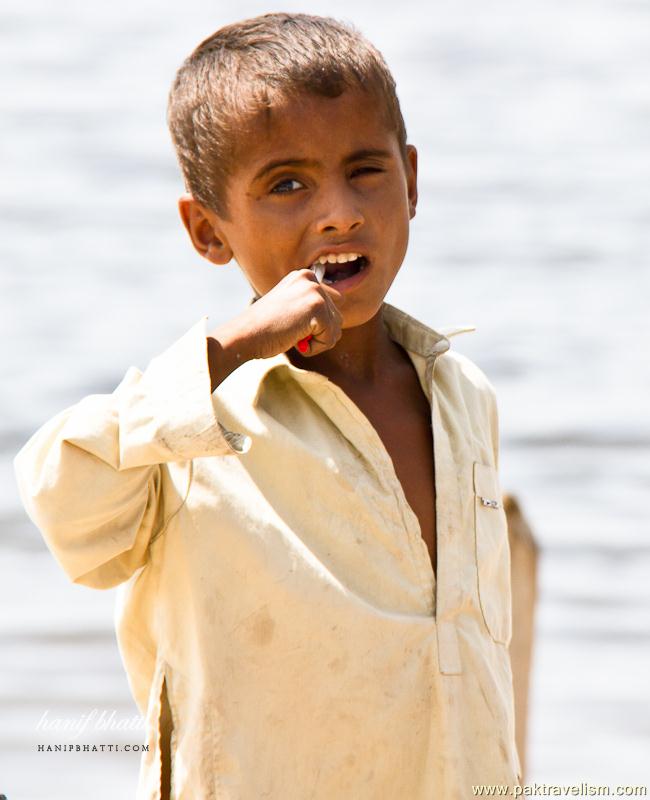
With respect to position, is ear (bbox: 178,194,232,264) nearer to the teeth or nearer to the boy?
the boy

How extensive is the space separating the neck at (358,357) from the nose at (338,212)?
16 centimetres

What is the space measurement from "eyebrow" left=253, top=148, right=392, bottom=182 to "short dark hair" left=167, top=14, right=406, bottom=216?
5 cm

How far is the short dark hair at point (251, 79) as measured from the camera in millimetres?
1888

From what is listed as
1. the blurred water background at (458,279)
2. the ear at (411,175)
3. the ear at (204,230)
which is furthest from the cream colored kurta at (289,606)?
the blurred water background at (458,279)

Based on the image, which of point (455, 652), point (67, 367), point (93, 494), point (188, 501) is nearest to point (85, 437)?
point (93, 494)

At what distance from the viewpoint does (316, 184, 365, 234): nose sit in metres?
1.84

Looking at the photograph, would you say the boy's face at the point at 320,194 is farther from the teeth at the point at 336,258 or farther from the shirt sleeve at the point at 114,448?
the shirt sleeve at the point at 114,448

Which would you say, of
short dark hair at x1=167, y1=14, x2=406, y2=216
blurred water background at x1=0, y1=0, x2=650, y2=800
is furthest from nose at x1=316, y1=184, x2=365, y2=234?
blurred water background at x1=0, y1=0, x2=650, y2=800

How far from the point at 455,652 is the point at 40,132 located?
630cm

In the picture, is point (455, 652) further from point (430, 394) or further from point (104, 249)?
point (104, 249)

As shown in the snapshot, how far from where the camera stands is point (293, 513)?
180 cm

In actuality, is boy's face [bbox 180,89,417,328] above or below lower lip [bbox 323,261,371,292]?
above

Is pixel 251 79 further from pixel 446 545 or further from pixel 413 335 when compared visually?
pixel 446 545

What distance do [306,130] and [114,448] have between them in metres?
0.44
